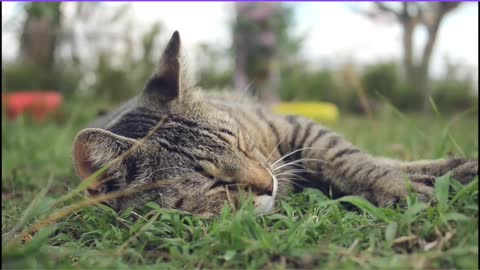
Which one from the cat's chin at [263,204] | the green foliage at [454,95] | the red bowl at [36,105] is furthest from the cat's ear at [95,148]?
the green foliage at [454,95]

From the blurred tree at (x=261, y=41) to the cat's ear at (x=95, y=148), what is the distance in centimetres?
583

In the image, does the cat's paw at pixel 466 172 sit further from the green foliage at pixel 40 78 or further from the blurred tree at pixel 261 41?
the green foliage at pixel 40 78

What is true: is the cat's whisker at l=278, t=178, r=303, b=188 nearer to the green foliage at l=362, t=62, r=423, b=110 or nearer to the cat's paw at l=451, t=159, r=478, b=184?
the cat's paw at l=451, t=159, r=478, b=184

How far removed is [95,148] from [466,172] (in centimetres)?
143

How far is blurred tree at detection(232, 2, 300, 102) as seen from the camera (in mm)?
7637

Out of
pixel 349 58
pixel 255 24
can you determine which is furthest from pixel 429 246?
pixel 255 24

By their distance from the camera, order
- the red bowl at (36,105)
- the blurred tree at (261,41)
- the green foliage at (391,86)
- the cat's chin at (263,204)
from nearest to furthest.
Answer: the cat's chin at (263,204) → the red bowl at (36,105) → the blurred tree at (261,41) → the green foliage at (391,86)

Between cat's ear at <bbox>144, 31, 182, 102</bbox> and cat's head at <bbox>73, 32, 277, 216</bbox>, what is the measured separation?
0.64ft

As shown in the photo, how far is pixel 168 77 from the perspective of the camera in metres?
2.17

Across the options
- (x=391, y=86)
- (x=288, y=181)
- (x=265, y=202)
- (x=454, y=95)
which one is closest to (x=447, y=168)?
(x=288, y=181)

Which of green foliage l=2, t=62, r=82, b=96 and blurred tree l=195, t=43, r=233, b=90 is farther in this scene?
blurred tree l=195, t=43, r=233, b=90

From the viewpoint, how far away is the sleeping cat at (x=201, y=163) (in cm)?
178

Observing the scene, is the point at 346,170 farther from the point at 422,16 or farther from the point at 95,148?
the point at 422,16

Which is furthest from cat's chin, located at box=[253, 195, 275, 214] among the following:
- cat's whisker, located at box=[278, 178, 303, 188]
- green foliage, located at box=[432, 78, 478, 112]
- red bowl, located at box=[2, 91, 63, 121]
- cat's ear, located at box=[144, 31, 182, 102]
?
green foliage, located at box=[432, 78, 478, 112]
